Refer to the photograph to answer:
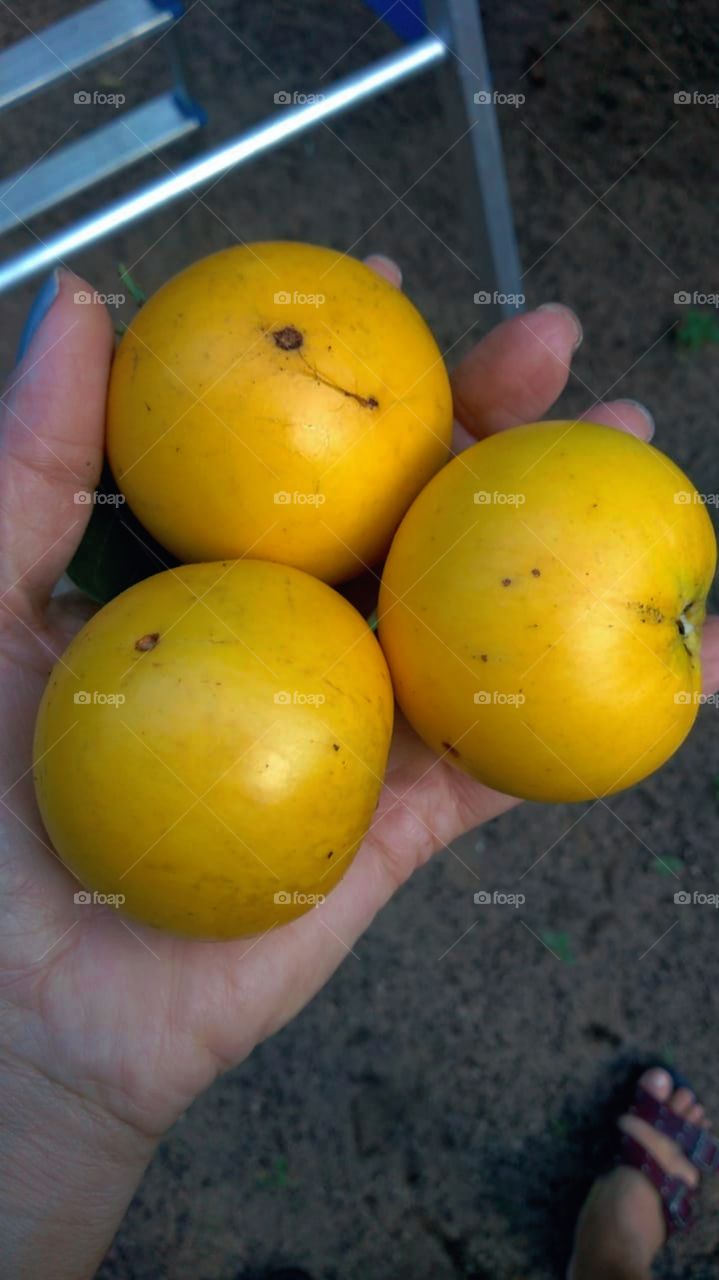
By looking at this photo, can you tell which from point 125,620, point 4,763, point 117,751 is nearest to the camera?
point 117,751

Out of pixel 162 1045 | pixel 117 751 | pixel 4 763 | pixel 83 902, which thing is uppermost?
pixel 117 751

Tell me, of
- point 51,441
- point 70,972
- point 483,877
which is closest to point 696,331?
point 483,877

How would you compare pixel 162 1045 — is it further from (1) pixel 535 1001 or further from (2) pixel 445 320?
(2) pixel 445 320

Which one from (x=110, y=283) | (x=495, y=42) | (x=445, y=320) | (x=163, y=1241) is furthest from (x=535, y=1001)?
(x=495, y=42)

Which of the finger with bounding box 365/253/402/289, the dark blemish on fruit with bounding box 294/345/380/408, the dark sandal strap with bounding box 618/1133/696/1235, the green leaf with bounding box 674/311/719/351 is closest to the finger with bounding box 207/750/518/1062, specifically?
the dark blemish on fruit with bounding box 294/345/380/408

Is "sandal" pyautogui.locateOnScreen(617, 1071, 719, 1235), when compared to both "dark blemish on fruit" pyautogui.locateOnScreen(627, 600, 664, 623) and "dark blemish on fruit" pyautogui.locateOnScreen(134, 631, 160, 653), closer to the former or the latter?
"dark blemish on fruit" pyautogui.locateOnScreen(627, 600, 664, 623)
